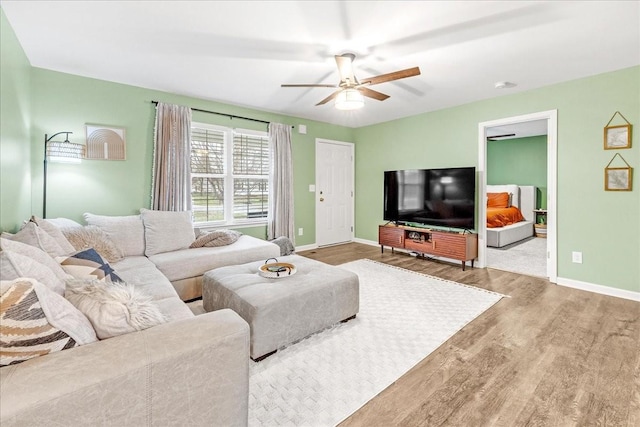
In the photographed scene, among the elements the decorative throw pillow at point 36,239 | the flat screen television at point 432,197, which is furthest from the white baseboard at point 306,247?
the decorative throw pillow at point 36,239

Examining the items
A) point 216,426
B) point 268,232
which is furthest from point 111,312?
point 268,232

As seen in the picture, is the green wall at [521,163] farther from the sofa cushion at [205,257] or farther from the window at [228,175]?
the sofa cushion at [205,257]

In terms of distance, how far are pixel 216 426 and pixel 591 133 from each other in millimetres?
4484

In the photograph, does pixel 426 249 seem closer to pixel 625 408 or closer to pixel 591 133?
pixel 591 133

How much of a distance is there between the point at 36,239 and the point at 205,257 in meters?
1.45

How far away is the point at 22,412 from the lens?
0.82m

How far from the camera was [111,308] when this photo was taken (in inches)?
45.8

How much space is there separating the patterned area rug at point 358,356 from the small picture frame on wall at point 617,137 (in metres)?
2.07

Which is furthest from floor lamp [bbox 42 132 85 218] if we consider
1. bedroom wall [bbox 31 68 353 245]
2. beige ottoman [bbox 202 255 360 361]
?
beige ottoman [bbox 202 255 360 361]

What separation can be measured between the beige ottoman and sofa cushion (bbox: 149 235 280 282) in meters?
0.57

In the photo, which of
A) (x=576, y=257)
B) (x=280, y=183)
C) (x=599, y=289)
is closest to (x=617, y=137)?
(x=576, y=257)

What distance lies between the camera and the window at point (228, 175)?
430cm

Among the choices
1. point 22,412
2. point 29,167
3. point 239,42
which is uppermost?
point 239,42

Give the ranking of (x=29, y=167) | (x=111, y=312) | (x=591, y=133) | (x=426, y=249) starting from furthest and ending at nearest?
(x=426, y=249) < (x=591, y=133) < (x=29, y=167) < (x=111, y=312)
